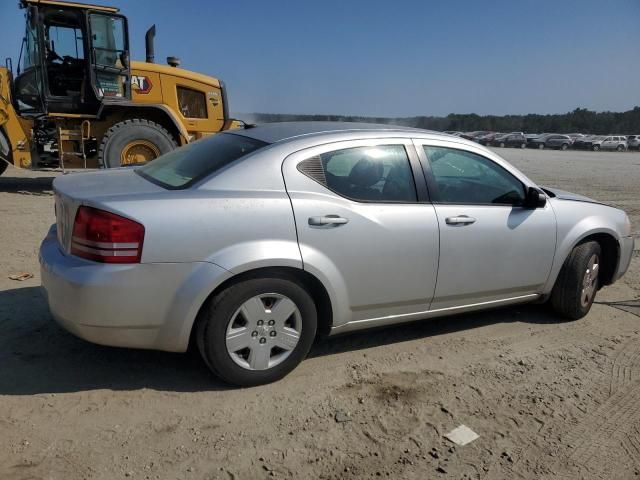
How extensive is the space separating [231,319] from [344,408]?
815 mm

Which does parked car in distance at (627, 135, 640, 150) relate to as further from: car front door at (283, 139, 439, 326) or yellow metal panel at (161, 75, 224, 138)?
car front door at (283, 139, 439, 326)

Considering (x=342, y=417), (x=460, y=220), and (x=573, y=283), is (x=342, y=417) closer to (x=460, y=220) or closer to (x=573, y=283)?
(x=460, y=220)

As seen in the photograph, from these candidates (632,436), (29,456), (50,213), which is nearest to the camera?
(29,456)

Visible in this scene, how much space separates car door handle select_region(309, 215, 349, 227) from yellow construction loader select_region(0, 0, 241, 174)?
7699 millimetres

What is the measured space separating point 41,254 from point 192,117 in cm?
854

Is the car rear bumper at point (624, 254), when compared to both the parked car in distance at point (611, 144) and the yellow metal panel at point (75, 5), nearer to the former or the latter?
the yellow metal panel at point (75, 5)

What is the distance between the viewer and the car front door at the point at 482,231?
12.4ft

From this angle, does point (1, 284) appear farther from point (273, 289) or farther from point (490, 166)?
point (490, 166)

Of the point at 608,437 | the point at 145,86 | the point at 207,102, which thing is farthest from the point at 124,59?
the point at 608,437

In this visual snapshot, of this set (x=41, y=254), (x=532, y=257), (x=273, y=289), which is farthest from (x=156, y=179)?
(x=532, y=257)

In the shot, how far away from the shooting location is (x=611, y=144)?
5078 cm

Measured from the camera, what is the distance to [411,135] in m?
3.83

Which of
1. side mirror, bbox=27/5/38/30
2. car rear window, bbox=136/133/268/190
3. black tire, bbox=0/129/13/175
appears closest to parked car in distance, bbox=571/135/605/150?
side mirror, bbox=27/5/38/30

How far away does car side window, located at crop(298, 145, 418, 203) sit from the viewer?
3.44m
